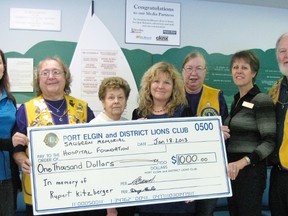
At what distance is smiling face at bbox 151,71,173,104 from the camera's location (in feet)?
6.98

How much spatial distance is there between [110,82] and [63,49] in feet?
3.74

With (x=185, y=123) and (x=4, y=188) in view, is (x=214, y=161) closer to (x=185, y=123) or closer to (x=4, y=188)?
(x=185, y=123)

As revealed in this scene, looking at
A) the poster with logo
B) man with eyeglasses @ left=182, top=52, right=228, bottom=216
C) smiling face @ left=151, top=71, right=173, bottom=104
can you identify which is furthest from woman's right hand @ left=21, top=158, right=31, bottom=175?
the poster with logo

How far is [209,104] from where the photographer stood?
2678mm

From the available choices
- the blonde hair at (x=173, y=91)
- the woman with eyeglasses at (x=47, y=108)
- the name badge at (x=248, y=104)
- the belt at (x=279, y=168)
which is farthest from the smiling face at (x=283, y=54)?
the woman with eyeglasses at (x=47, y=108)

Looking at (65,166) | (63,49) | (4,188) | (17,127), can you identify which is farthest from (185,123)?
(63,49)

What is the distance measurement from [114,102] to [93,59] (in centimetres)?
113

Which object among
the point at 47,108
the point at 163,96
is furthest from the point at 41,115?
the point at 163,96

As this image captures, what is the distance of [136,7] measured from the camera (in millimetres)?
3342

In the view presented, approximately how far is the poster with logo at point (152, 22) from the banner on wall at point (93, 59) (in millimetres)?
224

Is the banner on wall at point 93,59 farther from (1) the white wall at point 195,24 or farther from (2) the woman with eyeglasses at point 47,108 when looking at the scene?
(2) the woman with eyeglasses at point 47,108

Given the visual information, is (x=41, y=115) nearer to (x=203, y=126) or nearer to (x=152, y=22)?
(x=203, y=126)

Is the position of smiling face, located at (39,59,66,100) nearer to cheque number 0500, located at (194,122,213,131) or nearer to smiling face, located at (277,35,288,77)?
cheque number 0500, located at (194,122,213,131)

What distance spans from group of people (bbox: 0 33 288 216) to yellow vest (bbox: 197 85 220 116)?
0.90ft
